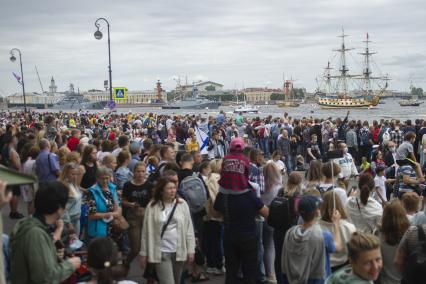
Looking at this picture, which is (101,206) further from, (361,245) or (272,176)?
(361,245)

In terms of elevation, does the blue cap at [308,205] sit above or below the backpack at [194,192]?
above

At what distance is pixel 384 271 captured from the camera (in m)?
4.72

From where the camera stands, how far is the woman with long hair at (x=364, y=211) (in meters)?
5.62

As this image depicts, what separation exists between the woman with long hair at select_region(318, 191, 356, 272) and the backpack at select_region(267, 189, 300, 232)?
0.72 m

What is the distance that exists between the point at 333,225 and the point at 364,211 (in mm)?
954

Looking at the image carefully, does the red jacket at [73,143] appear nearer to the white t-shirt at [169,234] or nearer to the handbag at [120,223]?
the handbag at [120,223]

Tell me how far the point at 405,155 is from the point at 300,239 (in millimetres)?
6026

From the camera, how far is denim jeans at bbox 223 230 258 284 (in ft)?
18.4

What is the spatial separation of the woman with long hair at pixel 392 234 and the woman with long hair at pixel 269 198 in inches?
84.6

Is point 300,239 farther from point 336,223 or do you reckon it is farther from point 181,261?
point 181,261

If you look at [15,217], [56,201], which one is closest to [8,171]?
[56,201]

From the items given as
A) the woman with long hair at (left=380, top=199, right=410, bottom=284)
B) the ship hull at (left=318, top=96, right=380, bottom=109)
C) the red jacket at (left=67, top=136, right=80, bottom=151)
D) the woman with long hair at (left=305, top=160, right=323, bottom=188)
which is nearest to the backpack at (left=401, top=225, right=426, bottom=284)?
the woman with long hair at (left=380, top=199, right=410, bottom=284)

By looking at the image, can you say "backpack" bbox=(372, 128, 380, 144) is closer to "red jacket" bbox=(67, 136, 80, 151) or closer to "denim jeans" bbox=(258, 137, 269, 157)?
"denim jeans" bbox=(258, 137, 269, 157)

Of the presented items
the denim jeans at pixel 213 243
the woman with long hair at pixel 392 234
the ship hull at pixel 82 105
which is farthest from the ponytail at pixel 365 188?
the ship hull at pixel 82 105
